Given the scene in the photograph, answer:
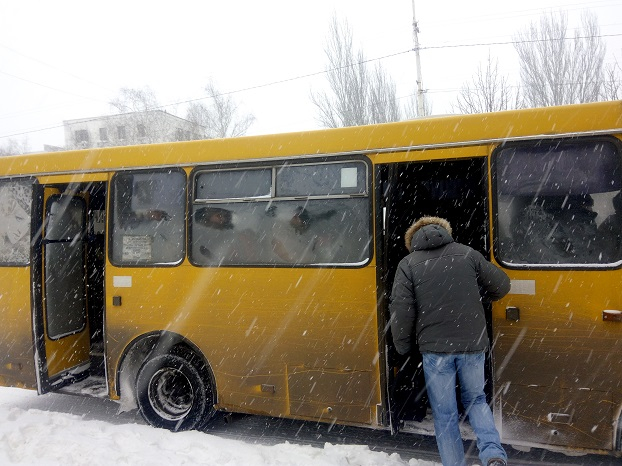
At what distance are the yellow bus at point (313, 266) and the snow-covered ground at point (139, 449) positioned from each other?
322 millimetres

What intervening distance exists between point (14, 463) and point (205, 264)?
7.38 ft

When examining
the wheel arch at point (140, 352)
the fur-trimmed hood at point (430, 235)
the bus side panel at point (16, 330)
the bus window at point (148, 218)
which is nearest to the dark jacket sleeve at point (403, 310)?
the fur-trimmed hood at point (430, 235)

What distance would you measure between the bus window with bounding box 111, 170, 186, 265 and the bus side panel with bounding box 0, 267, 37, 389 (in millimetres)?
1234

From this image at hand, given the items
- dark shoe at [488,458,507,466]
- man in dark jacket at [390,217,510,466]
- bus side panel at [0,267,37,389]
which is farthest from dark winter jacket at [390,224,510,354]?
bus side panel at [0,267,37,389]

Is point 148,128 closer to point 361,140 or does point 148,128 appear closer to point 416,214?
point 416,214

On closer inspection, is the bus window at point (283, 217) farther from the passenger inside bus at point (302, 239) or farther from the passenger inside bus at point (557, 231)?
the passenger inside bus at point (557, 231)

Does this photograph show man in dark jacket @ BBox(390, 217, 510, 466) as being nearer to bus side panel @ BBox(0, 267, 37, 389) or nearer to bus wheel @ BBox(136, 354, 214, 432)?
bus wheel @ BBox(136, 354, 214, 432)

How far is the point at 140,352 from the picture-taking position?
16.9 feet

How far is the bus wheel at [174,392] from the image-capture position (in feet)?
16.0

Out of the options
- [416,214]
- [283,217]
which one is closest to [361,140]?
[283,217]

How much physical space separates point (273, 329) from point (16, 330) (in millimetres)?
3078

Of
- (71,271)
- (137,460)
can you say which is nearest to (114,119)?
(71,271)

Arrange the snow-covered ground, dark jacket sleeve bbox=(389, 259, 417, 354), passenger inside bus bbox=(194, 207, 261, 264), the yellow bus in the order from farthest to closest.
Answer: passenger inside bus bbox=(194, 207, 261, 264)
the snow-covered ground
the yellow bus
dark jacket sleeve bbox=(389, 259, 417, 354)

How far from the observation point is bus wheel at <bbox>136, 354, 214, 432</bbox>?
4.87 m
